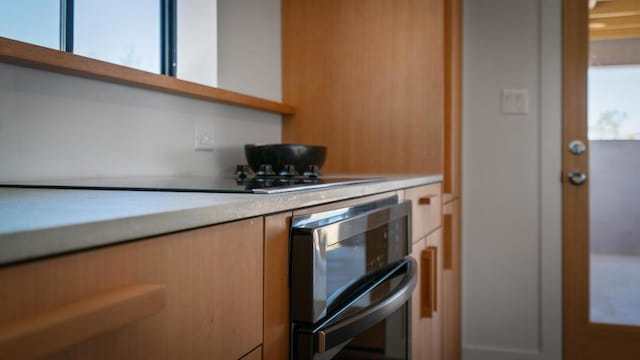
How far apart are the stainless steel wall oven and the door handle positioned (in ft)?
4.28

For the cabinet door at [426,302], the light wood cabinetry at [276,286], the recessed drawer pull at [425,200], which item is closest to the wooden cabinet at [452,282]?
the cabinet door at [426,302]

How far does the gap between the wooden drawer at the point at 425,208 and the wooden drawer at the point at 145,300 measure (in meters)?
0.84

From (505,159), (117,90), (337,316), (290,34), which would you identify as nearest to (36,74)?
(117,90)

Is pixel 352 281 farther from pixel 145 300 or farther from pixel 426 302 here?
pixel 426 302

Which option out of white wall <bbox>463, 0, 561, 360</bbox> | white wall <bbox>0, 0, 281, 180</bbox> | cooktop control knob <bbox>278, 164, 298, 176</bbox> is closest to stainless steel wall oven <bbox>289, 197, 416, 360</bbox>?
cooktop control knob <bbox>278, 164, 298, 176</bbox>

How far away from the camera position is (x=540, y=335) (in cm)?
240

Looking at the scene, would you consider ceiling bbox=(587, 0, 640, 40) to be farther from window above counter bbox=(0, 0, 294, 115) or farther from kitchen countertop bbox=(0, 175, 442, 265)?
kitchen countertop bbox=(0, 175, 442, 265)

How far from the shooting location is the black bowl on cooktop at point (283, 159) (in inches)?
58.9

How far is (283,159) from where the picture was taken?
150 cm

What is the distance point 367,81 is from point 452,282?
869 millimetres

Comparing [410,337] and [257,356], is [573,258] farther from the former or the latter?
[257,356]

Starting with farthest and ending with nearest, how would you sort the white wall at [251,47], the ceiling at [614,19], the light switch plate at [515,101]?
the light switch plate at [515,101], the ceiling at [614,19], the white wall at [251,47]

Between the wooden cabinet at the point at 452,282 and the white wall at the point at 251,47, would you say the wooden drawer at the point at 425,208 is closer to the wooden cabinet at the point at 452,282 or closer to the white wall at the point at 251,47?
the wooden cabinet at the point at 452,282

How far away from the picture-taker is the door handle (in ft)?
7.69
